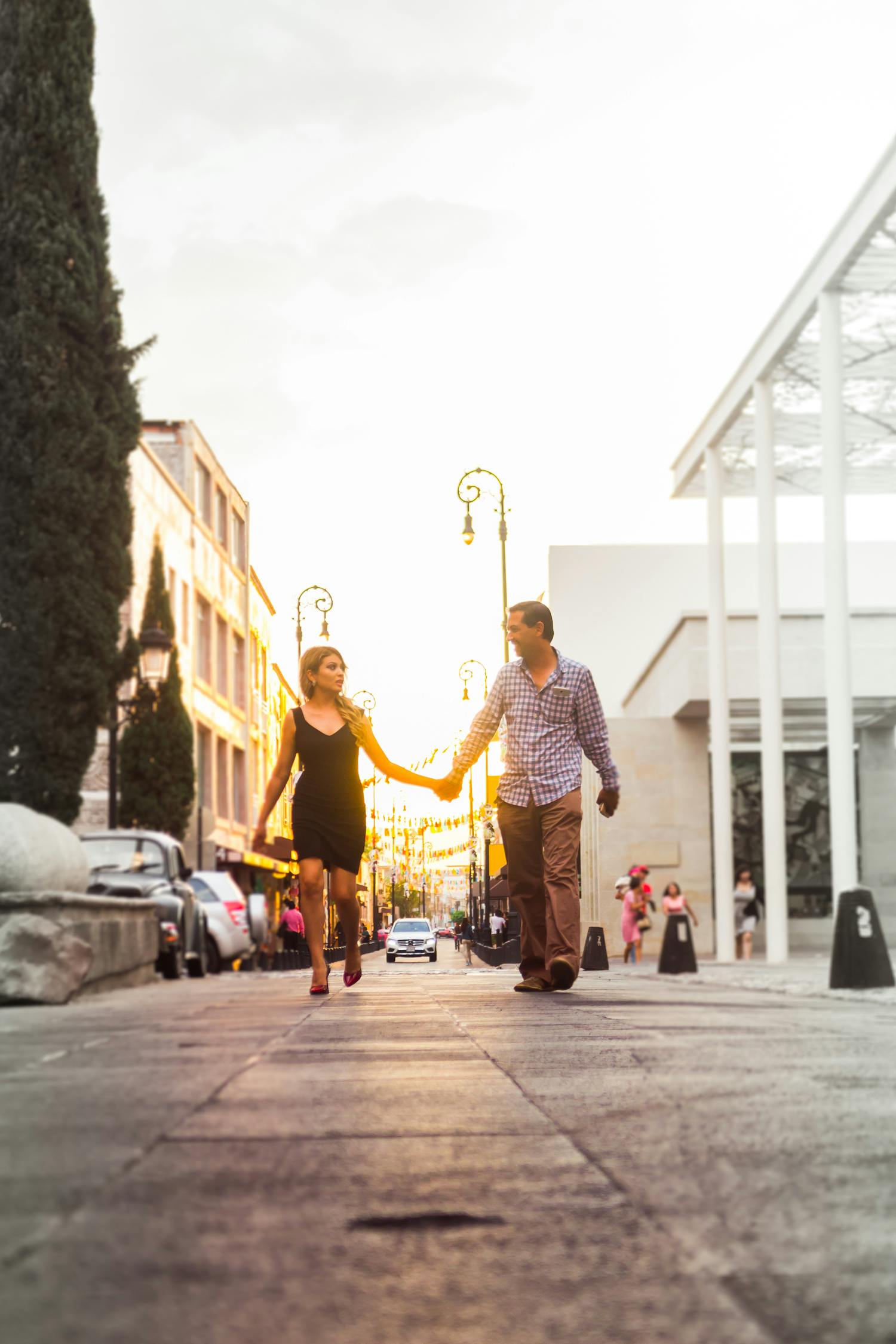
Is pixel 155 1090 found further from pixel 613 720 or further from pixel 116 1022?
pixel 613 720

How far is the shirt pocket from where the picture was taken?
8.84 m

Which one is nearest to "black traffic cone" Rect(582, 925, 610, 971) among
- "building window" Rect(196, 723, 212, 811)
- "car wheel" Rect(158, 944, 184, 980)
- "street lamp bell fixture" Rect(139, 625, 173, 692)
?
"car wheel" Rect(158, 944, 184, 980)

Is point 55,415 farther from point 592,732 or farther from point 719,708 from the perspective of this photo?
point 592,732

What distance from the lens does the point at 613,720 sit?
3834 centimetres

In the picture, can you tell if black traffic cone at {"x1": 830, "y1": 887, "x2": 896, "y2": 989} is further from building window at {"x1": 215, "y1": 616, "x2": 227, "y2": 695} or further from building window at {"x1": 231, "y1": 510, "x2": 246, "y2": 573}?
building window at {"x1": 231, "y1": 510, "x2": 246, "y2": 573}

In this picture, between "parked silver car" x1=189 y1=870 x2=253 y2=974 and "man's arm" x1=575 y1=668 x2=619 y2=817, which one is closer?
"man's arm" x1=575 y1=668 x2=619 y2=817

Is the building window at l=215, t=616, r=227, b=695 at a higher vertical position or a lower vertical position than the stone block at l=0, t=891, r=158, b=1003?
higher

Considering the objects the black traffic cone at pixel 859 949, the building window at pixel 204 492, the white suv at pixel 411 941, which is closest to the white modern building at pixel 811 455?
the black traffic cone at pixel 859 949

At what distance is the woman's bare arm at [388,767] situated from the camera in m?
8.62

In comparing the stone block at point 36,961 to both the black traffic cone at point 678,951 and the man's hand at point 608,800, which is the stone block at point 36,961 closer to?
the man's hand at point 608,800

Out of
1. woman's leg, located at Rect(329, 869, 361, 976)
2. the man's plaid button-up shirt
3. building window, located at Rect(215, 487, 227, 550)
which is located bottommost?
woman's leg, located at Rect(329, 869, 361, 976)

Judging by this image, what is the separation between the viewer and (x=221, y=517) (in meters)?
57.7

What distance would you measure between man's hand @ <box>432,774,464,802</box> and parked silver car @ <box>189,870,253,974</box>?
13.9 m

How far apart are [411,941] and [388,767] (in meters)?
46.1
